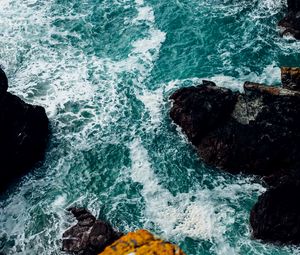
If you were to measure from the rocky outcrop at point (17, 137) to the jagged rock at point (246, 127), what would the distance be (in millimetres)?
8814

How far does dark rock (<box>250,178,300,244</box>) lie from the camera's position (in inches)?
821

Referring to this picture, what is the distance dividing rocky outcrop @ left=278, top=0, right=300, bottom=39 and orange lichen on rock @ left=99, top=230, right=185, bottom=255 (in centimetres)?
2151

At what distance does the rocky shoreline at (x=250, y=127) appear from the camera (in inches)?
945

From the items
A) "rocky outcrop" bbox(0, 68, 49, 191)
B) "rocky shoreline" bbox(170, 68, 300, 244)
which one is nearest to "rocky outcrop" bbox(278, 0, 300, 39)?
"rocky shoreline" bbox(170, 68, 300, 244)

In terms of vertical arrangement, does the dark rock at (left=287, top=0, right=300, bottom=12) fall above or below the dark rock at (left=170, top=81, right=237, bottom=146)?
above

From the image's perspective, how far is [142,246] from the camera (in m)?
17.0

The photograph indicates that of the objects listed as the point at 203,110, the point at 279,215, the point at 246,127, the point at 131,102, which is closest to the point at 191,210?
the point at 279,215

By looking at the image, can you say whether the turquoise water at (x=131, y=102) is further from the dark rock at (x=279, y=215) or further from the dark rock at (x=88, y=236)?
the dark rock at (x=88, y=236)

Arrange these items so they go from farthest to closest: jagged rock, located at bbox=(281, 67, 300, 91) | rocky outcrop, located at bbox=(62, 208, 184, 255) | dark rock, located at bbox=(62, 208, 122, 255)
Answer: jagged rock, located at bbox=(281, 67, 300, 91)
dark rock, located at bbox=(62, 208, 122, 255)
rocky outcrop, located at bbox=(62, 208, 184, 255)

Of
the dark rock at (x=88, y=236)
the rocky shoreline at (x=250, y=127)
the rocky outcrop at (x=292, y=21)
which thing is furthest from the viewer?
the rocky outcrop at (x=292, y=21)

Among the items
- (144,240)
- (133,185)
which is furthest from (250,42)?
(144,240)

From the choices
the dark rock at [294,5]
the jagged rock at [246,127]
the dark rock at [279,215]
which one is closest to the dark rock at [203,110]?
the jagged rock at [246,127]

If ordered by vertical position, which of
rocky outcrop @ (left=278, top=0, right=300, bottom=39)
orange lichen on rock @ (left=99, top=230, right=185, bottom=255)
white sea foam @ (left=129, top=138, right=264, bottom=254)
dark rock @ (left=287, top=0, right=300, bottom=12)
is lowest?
white sea foam @ (left=129, top=138, right=264, bottom=254)

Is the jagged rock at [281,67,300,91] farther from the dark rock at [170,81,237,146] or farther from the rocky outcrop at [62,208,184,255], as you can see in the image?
the rocky outcrop at [62,208,184,255]
